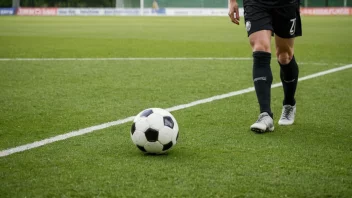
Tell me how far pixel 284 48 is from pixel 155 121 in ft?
5.87

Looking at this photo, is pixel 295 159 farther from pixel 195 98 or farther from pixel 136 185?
pixel 195 98

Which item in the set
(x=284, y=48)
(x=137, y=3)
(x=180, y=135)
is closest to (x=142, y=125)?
(x=180, y=135)

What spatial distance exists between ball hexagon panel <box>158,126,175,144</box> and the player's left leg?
158 centimetres

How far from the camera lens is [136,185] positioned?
3223mm

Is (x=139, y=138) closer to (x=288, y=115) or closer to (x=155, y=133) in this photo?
(x=155, y=133)

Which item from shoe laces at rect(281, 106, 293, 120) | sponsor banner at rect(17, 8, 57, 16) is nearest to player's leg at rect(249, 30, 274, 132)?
shoe laces at rect(281, 106, 293, 120)

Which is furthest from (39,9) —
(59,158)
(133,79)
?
(59,158)

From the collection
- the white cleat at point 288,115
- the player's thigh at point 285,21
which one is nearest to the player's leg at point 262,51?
the player's thigh at point 285,21

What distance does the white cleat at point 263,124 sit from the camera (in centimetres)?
469

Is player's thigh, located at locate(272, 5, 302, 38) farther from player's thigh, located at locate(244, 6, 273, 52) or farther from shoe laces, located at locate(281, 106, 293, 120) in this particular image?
shoe laces, located at locate(281, 106, 293, 120)

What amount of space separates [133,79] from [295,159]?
15.1 feet

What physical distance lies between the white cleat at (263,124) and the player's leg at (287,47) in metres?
0.44

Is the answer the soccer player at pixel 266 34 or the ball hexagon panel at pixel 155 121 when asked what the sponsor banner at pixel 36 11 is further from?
the ball hexagon panel at pixel 155 121

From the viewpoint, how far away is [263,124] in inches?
186
